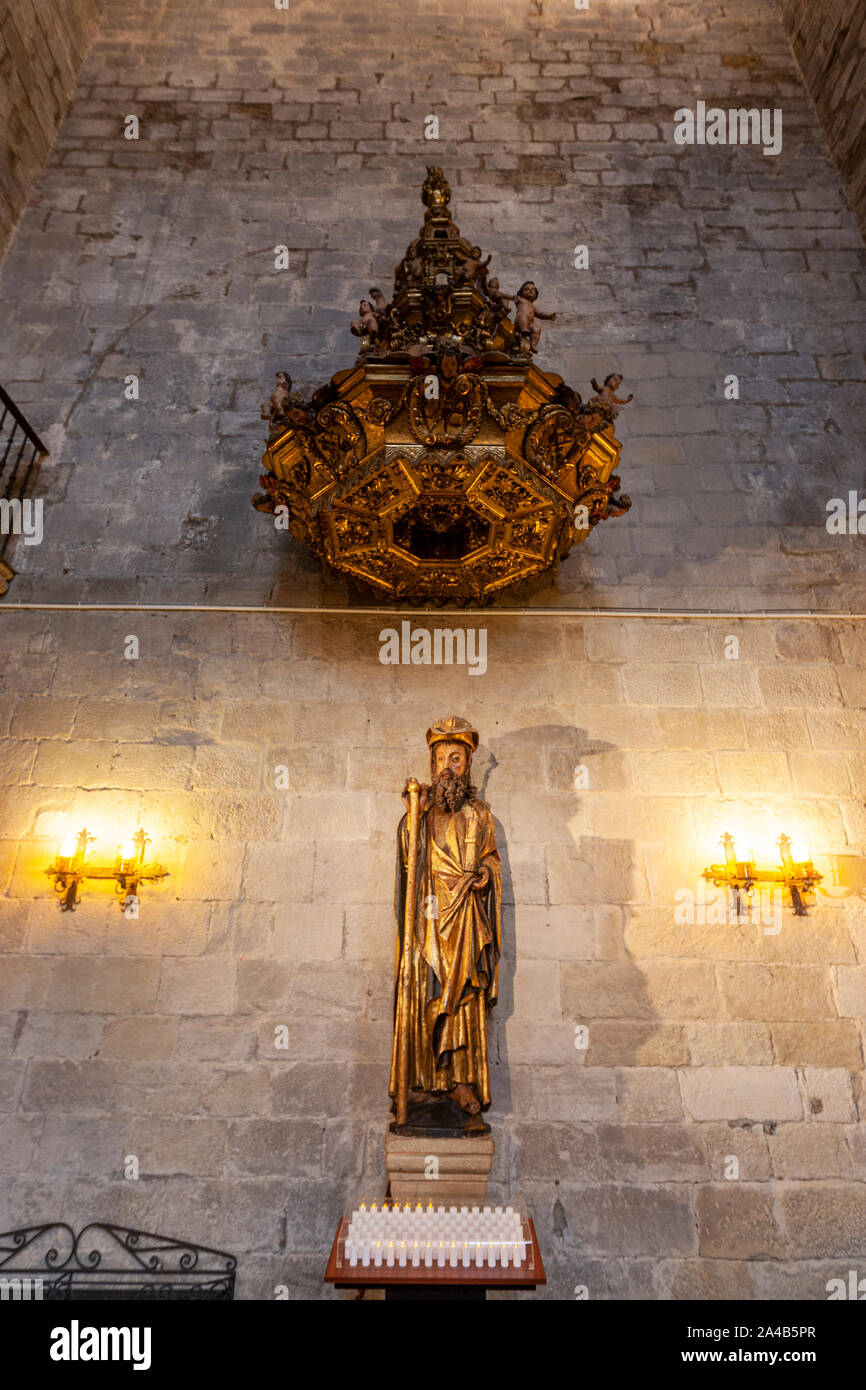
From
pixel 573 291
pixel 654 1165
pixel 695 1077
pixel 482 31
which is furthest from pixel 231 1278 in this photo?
pixel 482 31

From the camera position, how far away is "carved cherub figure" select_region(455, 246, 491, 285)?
5.35 meters

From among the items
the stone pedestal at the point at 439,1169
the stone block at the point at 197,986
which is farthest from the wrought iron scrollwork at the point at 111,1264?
the stone block at the point at 197,986

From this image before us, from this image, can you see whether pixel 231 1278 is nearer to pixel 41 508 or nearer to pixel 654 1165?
pixel 654 1165

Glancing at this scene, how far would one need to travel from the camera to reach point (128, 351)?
7000 mm

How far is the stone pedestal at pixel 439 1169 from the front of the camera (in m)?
4.15

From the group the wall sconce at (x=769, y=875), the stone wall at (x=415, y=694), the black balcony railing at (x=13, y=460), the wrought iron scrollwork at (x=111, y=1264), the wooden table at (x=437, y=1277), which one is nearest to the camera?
the wooden table at (x=437, y=1277)

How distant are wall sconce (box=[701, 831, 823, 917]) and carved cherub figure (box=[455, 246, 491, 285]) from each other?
364 centimetres

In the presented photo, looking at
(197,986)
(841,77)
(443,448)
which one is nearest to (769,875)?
(443,448)

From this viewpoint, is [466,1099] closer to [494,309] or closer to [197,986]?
[197,986]

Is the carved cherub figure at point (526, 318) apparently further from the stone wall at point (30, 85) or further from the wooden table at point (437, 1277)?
the stone wall at point (30, 85)

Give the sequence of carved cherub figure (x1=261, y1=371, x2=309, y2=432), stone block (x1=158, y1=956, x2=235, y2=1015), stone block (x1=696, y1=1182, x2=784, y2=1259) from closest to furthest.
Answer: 1. stone block (x1=696, y1=1182, x2=784, y2=1259)
2. stone block (x1=158, y1=956, x2=235, y2=1015)
3. carved cherub figure (x1=261, y1=371, x2=309, y2=432)

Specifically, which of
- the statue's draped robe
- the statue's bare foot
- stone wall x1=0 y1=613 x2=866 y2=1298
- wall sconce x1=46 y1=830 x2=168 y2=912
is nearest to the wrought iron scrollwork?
stone wall x1=0 y1=613 x2=866 y2=1298

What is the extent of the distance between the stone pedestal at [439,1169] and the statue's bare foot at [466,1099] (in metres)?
0.13

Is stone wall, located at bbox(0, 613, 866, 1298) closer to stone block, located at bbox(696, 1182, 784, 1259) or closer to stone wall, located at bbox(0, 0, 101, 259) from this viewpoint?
stone block, located at bbox(696, 1182, 784, 1259)
